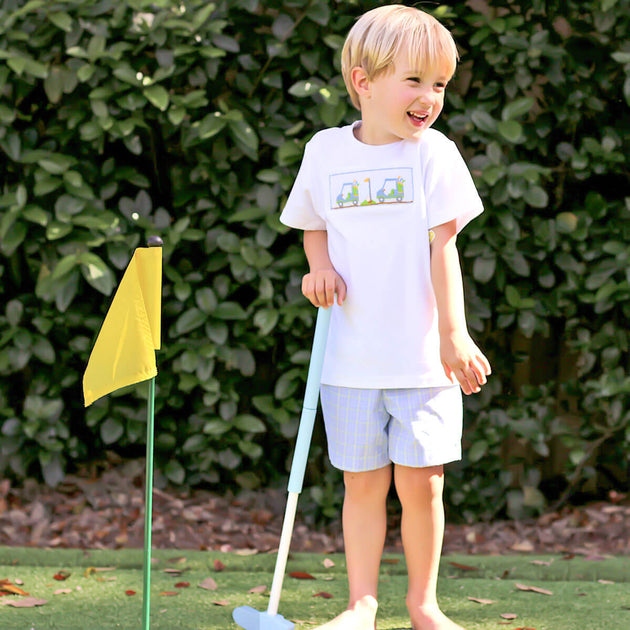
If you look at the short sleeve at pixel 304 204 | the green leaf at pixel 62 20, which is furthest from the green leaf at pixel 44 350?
the short sleeve at pixel 304 204

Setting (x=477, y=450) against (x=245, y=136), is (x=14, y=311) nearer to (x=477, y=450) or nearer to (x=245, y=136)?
(x=245, y=136)

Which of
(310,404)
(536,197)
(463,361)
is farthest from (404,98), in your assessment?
(536,197)

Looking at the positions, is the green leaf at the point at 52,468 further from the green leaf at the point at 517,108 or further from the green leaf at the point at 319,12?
the green leaf at the point at 517,108

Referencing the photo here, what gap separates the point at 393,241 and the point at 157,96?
147 cm

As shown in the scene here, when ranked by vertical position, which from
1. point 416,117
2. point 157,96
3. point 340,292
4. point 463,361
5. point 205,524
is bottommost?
point 205,524

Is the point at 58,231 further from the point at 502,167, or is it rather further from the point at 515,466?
the point at 515,466

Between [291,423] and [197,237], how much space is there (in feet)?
2.59

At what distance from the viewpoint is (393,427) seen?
2.26 metres

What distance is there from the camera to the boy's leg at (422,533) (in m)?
2.24

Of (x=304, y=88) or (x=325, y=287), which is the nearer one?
(x=325, y=287)

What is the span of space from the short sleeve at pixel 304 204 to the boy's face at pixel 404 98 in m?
0.21

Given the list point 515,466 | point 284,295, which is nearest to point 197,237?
point 284,295

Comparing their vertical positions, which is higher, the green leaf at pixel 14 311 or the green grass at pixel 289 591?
the green leaf at pixel 14 311

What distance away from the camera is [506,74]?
3.38m
